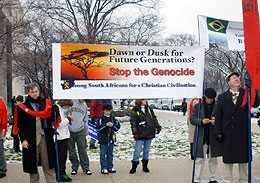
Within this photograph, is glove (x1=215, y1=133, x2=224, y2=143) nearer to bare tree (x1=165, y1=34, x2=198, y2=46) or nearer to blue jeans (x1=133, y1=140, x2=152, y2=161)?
blue jeans (x1=133, y1=140, x2=152, y2=161)

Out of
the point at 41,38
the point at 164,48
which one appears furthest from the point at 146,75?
the point at 41,38

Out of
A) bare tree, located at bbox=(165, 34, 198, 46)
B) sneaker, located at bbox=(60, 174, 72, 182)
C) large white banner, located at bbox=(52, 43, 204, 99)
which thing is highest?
bare tree, located at bbox=(165, 34, 198, 46)

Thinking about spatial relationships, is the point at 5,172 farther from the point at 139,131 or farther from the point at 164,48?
the point at 164,48

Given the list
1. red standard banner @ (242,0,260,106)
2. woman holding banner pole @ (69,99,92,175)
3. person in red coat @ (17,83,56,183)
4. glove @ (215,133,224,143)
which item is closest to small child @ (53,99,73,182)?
woman holding banner pole @ (69,99,92,175)

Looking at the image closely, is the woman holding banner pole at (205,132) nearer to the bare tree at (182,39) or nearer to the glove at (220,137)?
the glove at (220,137)

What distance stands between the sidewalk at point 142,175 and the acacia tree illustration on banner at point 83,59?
2.27 meters

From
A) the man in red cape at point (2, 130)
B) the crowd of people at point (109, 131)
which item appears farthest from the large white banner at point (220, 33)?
the man in red cape at point (2, 130)

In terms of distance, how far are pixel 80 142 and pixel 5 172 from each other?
158 cm

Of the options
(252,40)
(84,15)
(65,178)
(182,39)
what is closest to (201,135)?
(252,40)

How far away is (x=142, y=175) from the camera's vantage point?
7629mm

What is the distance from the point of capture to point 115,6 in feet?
115

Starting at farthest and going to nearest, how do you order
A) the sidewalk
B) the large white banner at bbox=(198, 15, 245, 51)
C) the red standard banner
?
the sidewalk → the large white banner at bbox=(198, 15, 245, 51) → the red standard banner

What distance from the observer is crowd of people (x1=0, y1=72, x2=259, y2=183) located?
5938 mm

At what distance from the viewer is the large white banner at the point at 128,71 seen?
6195 mm
